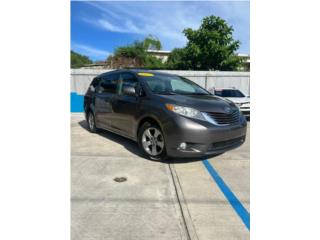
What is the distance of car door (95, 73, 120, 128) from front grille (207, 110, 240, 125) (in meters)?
2.20

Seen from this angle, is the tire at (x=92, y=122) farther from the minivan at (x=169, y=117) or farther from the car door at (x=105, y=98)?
the minivan at (x=169, y=117)

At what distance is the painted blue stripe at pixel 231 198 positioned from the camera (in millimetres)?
2167

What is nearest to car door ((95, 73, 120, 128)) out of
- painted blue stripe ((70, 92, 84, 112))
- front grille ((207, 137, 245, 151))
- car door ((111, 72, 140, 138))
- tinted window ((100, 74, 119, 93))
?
tinted window ((100, 74, 119, 93))

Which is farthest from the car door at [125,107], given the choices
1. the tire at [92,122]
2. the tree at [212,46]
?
the tree at [212,46]

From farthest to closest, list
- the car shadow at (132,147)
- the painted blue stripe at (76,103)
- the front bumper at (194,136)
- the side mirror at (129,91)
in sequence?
the painted blue stripe at (76,103) → the side mirror at (129,91) → the car shadow at (132,147) → the front bumper at (194,136)

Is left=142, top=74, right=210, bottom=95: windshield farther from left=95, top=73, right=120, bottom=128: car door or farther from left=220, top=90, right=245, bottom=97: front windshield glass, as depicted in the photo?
left=220, top=90, right=245, bottom=97: front windshield glass

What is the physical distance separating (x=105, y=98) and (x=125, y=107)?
916mm

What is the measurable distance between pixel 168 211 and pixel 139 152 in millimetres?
1939

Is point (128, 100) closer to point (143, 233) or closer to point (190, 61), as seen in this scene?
point (143, 233)

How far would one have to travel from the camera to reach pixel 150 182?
9.36ft

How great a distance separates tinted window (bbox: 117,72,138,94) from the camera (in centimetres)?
403

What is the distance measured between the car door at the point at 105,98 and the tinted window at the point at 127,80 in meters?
0.18

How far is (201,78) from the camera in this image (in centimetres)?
1195
